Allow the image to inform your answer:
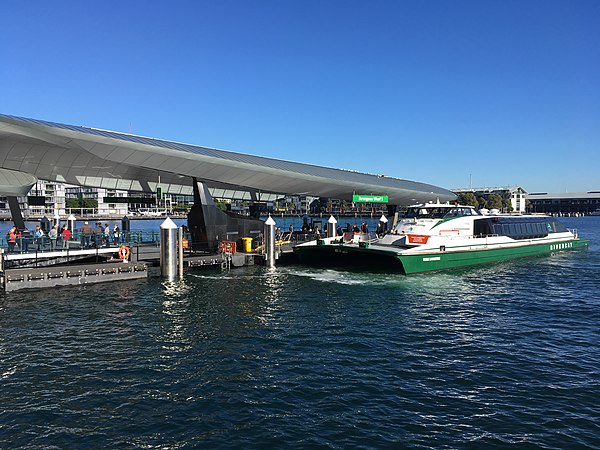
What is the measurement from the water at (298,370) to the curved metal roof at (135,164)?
10.2 meters

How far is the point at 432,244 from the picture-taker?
1325 inches

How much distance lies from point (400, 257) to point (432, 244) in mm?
4209

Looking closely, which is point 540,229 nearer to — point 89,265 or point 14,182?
point 89,265

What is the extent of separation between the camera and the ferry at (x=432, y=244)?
32062 millimetres

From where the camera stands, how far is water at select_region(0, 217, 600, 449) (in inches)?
393

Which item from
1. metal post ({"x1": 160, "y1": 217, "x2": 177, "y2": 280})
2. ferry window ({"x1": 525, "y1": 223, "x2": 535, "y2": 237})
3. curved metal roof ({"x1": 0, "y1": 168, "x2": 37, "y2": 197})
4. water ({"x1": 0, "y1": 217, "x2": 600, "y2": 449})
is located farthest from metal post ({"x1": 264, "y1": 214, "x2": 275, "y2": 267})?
ferry window ({"x1": 525, "y1": 223, "x2": 535, "y2": 237})

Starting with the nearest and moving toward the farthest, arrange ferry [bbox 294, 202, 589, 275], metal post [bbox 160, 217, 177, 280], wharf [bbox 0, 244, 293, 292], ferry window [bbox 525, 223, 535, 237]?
1. wharf [bbox 0, 244, 293, 292]
2. metal post [bbox 160, 217, 177, 280]
3. ferry [bbox 294, 202, 589, 275]
4. ferry window [bbox 525, 223, 535, 237]

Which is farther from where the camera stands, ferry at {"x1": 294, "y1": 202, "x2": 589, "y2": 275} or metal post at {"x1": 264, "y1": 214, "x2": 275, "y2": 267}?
metal post at {"x1": 264, "y1": 214, "x2": 275, "y2": 267}

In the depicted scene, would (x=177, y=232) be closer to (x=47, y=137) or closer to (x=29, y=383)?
(x=47, y=137)

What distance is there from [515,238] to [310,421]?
38.3 m

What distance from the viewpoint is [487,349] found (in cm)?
1585

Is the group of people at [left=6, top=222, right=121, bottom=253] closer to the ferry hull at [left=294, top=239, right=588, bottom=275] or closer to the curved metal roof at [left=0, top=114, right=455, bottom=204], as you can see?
the curved metal roof at [left=0, top=114, right=455, bottom=204]

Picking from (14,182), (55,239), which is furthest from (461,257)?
(14,182)

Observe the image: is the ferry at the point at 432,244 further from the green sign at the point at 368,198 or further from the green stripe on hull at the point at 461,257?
the green sign at the point at 368,198
